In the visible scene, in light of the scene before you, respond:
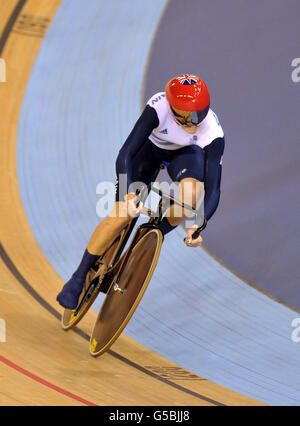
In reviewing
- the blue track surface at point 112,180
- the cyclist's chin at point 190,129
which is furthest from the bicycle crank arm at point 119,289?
the cyclist's chin at point 190,129

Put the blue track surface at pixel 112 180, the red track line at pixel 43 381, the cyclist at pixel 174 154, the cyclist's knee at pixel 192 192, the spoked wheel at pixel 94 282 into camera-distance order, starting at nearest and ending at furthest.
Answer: the red track line at pixel 43 381 < the cyclist at pixel 174 154 < the cyclist's knee at pixel 192 192 < the spoked wheel at pixel 94 282 < the blue track surface at pixel 112 180

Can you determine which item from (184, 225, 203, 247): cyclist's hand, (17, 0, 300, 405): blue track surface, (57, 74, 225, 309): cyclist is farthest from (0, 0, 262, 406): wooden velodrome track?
(184, 225, 203, 247): cyclist's hand

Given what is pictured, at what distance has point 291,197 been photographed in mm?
5227

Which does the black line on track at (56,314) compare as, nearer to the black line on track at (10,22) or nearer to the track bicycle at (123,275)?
the track bicycle at (123,275)

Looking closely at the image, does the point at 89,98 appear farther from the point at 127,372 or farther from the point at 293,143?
the point at 127,372

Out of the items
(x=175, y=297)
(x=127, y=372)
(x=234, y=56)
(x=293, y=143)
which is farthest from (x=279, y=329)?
(x=234, y=56)

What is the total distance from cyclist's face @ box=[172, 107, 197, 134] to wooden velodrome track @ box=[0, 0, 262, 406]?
1170 millimetres

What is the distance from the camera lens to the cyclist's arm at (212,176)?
3480 millimetres

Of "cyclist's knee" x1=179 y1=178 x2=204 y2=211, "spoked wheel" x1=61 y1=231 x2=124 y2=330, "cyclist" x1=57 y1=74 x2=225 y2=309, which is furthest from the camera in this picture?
"spoked wheel" x1=61 y1=231 x2=124 y2=330

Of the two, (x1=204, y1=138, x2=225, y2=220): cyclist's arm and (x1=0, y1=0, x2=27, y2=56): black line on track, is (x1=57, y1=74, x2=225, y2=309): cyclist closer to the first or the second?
(x1=204, y1=138, x2=225, y2=220): cyclist's arm

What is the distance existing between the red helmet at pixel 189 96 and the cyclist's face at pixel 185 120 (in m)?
0.02

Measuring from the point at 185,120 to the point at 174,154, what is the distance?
0.31 m

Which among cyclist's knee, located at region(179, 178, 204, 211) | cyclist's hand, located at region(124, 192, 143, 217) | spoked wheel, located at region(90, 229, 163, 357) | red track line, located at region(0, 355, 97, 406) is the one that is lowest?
red track line, located at region(0, 355, 97, 406)

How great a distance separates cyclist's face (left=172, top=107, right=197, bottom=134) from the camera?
3.46 metres
